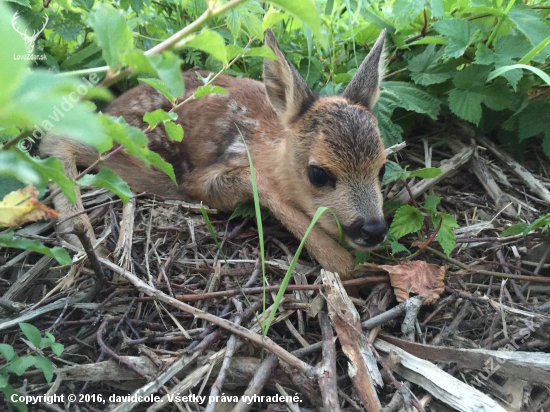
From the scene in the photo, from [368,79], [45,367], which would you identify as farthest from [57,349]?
[368,79]

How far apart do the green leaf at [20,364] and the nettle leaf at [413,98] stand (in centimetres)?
306

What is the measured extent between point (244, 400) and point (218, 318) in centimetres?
43

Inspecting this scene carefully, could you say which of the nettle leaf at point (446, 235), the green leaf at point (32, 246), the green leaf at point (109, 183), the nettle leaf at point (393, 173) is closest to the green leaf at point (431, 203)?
the nettle leaf at point (446, 235)

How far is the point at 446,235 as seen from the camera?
3.00 m

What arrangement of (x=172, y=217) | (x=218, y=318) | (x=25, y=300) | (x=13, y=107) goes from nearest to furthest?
1. (x=13, y=107)
2. (x=218, y=318)
3. (x=25, y=300)
4. (x=172, y=217)

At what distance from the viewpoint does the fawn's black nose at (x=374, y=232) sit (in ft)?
9.85

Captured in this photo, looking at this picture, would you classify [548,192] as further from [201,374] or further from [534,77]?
[201,374]

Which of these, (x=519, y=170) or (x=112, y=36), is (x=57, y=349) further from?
(x=519, y=170)

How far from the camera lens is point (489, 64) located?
3605mm

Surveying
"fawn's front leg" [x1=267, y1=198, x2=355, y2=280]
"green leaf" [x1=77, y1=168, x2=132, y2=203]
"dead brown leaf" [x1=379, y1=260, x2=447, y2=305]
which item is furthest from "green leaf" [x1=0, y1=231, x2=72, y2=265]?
"dead brown leaf" [x1=379, y1=260, x2=447, y2=305]

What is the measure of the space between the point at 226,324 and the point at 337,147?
1541 mm

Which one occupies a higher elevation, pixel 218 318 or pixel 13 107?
pixel 13 107

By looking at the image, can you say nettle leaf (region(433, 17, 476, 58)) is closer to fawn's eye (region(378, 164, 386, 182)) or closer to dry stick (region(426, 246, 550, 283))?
fawn's eye (region(378, 164, 386, 182))

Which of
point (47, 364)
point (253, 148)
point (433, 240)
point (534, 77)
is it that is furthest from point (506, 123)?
point (47, 364)
